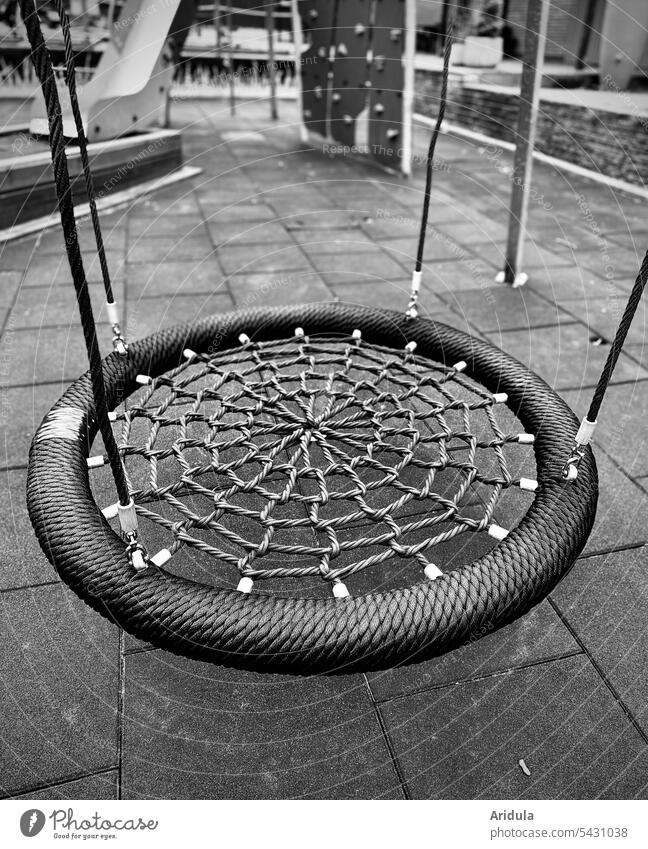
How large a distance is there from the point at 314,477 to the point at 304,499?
22 centimetres

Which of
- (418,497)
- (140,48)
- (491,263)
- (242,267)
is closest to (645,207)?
(491,263)

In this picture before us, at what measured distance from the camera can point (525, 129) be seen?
3607mm

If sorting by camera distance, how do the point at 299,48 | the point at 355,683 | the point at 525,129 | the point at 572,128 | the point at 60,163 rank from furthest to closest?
the point at 572,128 → the point at 299,48 → the point at 525,129 → the point at 355,683 → the point at 60,163

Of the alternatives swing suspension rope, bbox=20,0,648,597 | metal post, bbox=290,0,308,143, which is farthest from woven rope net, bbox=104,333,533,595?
metal post, bbox=290,0,308,143

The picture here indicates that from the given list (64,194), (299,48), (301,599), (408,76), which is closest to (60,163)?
(64,194)

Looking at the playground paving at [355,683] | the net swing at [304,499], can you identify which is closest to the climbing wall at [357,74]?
the playground paving at [355,683]

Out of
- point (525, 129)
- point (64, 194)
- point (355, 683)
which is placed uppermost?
point (64, 194)

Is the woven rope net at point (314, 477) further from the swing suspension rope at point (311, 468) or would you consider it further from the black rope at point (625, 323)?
the black rope at point (625, 323)

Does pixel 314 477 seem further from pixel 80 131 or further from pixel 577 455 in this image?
pixel 80 131

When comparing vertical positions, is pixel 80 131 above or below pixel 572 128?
above

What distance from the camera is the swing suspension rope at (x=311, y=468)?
1652 mm

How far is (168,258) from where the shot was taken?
4355mm

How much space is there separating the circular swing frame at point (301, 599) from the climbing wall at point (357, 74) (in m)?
4.82
